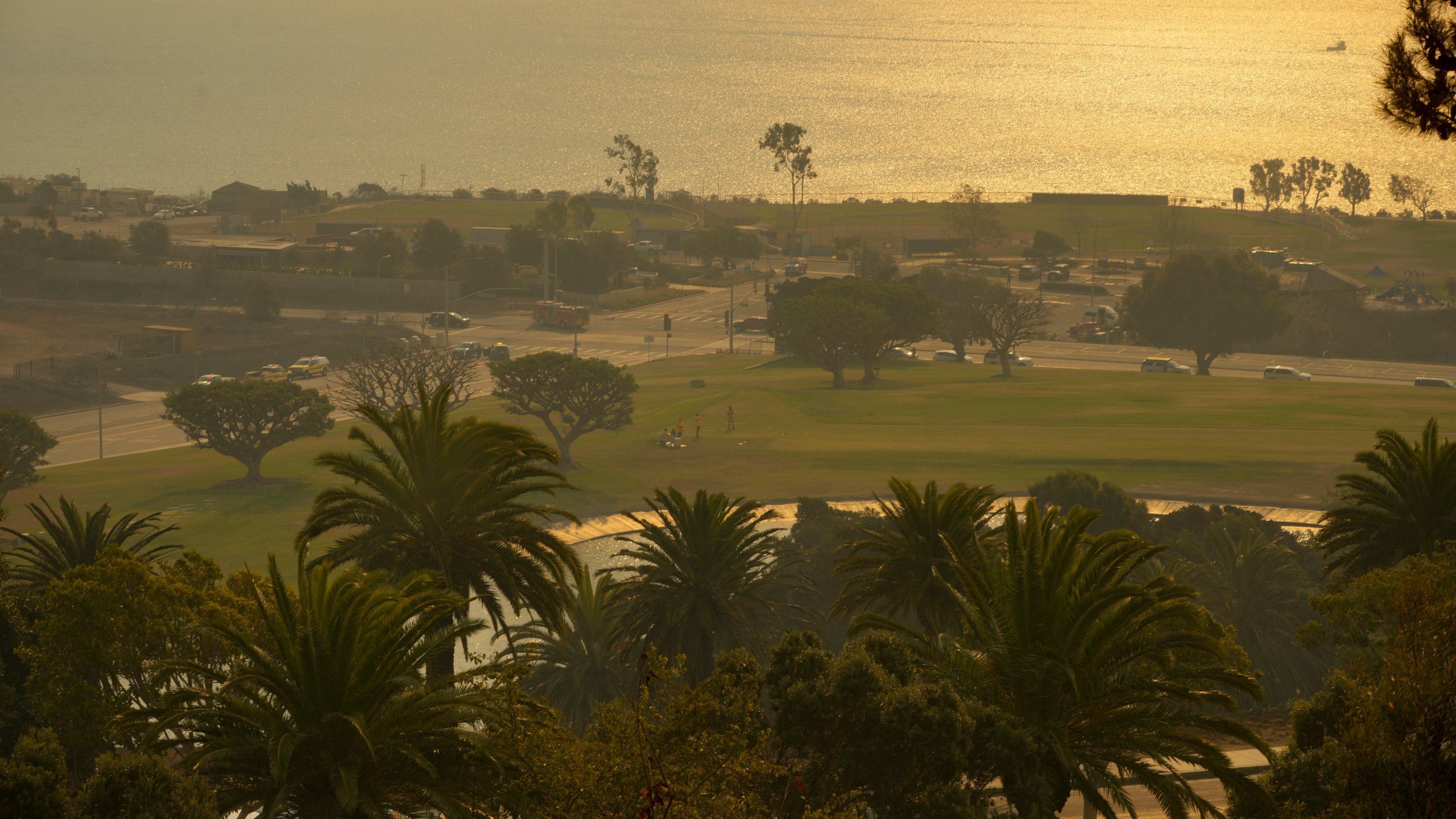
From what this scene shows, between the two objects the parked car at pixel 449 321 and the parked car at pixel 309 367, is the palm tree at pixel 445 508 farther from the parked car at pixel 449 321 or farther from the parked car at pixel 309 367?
the parked car at pixel 449 321

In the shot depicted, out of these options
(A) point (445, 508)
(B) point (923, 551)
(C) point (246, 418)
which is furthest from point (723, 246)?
(A) point (445, 508)

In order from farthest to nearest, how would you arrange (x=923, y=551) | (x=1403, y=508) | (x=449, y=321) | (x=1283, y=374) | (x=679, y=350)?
(x=449, y=321) < (x=679, y=350) < (x=1283, y=374) < (x=1403, y=508) < (x=923, y=551)

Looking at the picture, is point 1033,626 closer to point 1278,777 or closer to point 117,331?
point 1278,777

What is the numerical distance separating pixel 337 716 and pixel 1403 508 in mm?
26660

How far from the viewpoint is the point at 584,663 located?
4159cm

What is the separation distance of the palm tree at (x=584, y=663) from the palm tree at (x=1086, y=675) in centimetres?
1806

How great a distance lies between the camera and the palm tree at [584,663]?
40.8 m

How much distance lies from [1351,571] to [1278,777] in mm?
12829

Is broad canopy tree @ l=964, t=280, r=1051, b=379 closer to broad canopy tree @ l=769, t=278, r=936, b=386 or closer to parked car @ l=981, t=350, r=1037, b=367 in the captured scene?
parked car @ l=981, t=350, r=1037, b=367

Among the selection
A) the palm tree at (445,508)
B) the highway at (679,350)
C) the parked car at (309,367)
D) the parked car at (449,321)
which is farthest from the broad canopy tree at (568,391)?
the parked car at (449,321)

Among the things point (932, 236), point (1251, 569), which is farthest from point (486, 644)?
point (932, 236)

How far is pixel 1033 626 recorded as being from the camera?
23844 millimetres

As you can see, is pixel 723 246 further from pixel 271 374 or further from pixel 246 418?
pixel 246 418

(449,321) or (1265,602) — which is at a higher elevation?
(449,321)
